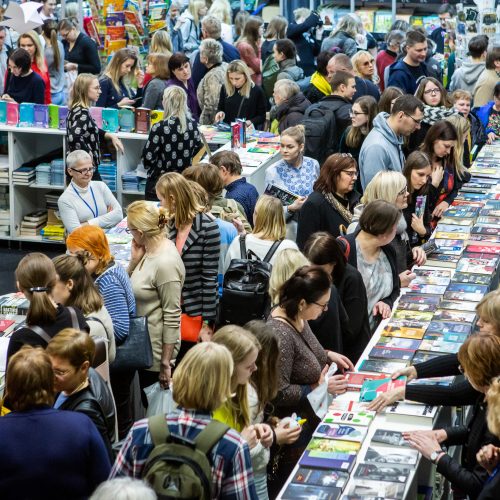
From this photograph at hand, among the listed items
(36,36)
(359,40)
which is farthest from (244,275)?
(359,40)

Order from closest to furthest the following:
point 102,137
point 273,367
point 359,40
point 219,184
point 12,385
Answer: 1. point 12,385
2. point 273,367
3. point 219,184
4. point 102,137
5. point 359,40

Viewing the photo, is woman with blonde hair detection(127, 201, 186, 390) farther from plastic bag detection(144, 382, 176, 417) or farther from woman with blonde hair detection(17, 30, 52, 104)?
woman with blonde hair detection(17, 30, 52, 104)

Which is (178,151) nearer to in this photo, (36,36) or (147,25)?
(36,36)

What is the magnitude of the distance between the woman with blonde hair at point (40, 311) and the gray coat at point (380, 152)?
3512mm

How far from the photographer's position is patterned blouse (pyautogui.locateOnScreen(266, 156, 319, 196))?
821 centimetres

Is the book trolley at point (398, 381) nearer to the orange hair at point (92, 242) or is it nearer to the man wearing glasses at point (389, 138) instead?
the man wearing glasses at point (389, 138)

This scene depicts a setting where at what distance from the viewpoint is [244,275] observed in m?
6.12

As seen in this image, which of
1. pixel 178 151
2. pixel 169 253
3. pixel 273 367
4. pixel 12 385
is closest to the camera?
pixel 12 385

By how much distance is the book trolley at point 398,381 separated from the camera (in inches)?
173

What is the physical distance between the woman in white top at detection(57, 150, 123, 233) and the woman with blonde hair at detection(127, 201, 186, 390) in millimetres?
1786

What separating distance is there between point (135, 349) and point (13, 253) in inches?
188

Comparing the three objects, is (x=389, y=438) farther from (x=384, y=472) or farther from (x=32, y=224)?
(x=32, y=224)

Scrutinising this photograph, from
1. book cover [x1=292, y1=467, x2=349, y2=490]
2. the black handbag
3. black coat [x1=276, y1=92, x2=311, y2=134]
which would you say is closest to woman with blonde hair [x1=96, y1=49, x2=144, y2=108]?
black coat [x1=276, y1=92, x2=311, y2=134]

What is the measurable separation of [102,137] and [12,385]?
623 centimetres
